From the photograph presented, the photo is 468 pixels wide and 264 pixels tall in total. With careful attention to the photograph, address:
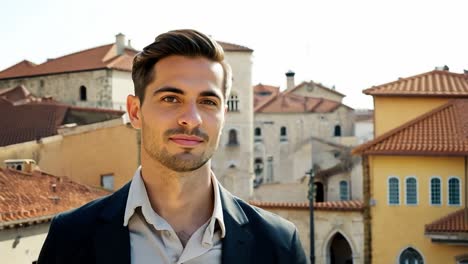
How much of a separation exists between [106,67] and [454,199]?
29793mm

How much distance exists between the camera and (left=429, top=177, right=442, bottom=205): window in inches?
961

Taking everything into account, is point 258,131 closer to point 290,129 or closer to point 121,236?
point 290,129

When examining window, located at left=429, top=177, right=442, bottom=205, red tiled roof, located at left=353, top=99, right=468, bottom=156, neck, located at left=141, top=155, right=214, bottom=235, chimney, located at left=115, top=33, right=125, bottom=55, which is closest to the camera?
neck, located at left=141, top=155, right=214, bottom=235

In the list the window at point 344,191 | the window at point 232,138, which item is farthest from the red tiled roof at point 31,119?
the window at point 232,138

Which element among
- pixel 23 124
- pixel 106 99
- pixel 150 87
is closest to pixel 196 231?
pixel 150 87

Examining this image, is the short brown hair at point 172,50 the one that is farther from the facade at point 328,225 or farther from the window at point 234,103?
the window at point 234,103

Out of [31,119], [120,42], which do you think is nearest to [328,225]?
[31,119]

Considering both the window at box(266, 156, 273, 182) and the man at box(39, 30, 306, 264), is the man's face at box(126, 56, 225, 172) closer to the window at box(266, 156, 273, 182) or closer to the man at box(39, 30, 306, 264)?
the man at box(39, 30, 306, 264)

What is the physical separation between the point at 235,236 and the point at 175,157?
381 mm

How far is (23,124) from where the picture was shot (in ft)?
105

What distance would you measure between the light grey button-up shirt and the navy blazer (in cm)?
4

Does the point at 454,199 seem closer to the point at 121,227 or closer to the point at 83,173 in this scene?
the point at 83,173

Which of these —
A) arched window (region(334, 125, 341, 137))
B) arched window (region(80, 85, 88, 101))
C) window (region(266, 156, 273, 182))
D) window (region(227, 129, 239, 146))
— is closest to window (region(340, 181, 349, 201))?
window (region(227, 129, 239, 146))

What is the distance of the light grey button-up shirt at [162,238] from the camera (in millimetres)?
2992
